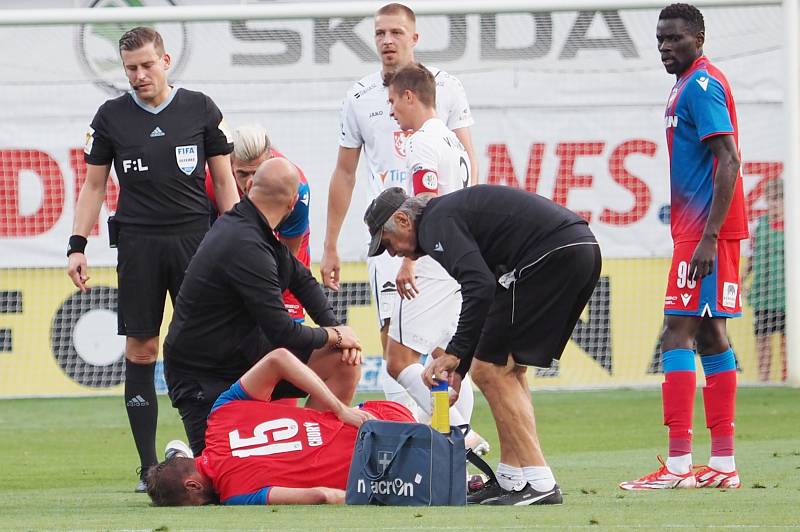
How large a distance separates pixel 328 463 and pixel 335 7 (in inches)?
298

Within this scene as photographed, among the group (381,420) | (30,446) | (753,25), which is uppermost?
(753,25)

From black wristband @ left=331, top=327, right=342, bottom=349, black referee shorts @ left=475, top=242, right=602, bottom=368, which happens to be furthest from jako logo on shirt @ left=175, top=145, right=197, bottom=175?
black referee shorts @ left=475, top=242, right=602, bottom=368

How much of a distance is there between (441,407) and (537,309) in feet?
1.99

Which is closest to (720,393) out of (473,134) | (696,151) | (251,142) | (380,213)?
(696,151)

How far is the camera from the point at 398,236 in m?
6.16

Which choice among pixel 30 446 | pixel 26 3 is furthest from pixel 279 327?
pixel 26 3

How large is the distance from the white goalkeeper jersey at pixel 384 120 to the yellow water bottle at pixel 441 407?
242 cm

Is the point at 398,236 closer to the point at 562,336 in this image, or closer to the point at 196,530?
the point at 562,336

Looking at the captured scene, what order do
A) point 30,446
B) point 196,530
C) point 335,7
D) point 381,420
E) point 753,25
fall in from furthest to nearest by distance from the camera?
point 753,25 → point 335,7 → point 30,446 → point 381,420 → point 196,530

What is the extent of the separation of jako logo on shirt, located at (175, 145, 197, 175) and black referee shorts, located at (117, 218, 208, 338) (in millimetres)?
303

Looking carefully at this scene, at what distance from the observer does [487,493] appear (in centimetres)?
640

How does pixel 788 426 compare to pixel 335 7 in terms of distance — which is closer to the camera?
pixel 788 426

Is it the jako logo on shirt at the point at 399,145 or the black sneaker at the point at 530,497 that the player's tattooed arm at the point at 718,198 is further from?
the jako logo on shirt at the point at 399,145

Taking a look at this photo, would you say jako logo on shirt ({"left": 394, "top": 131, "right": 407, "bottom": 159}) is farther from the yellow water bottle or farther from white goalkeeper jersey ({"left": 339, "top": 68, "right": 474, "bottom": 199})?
the yellow water bottle
